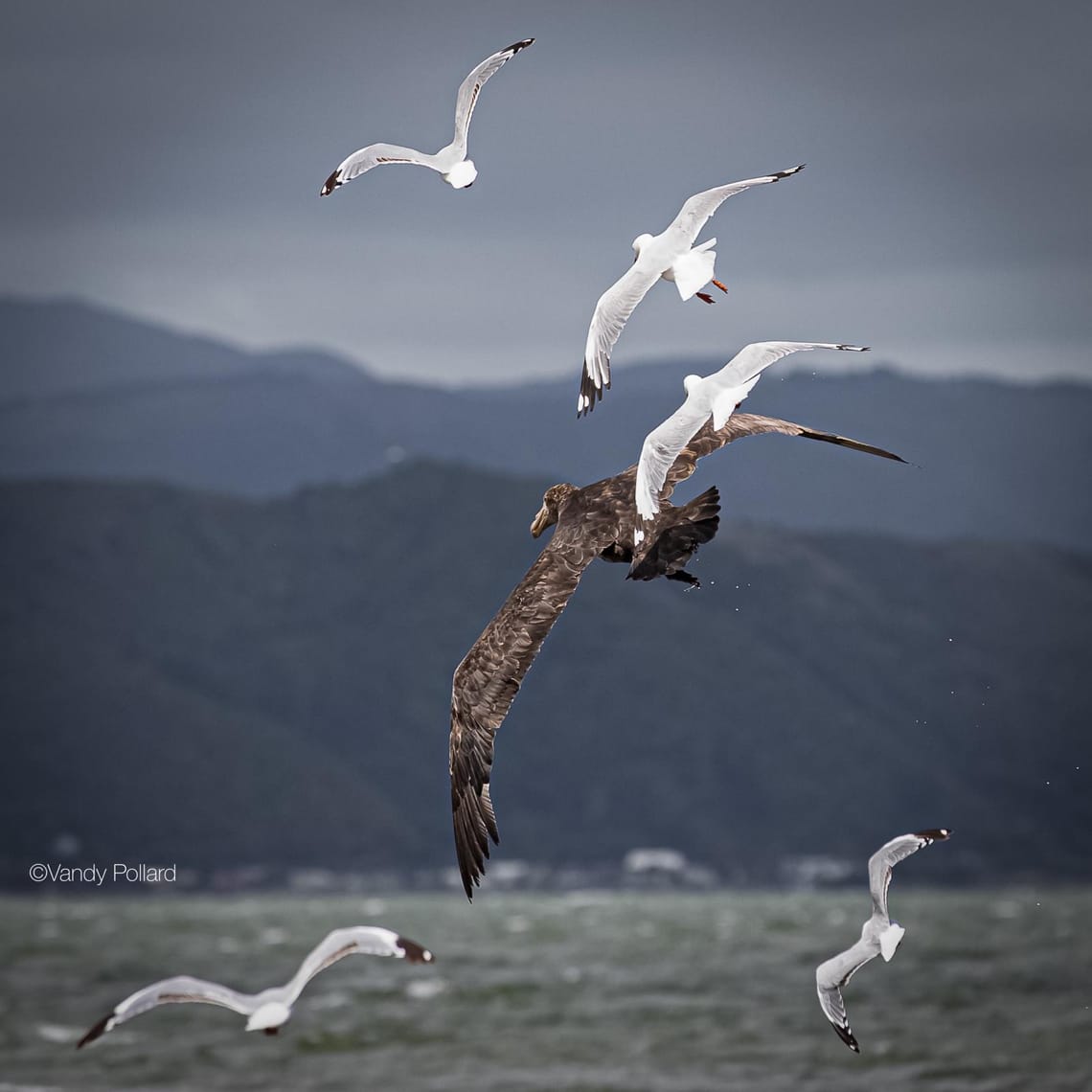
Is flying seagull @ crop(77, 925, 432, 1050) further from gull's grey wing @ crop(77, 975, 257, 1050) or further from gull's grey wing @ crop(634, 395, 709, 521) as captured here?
gull's grey wing @ crop(634, 395, 709, 521)

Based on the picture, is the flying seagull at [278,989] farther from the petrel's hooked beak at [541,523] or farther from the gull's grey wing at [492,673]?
the petrel's hooked beak at [541,523]

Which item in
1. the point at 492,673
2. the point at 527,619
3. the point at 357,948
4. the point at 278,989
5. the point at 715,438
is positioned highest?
the point at 715,438

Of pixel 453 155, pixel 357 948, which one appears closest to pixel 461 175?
pixel 453 155

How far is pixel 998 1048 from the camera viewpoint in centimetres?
6588

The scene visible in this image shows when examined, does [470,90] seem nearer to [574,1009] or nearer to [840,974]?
[840,974]

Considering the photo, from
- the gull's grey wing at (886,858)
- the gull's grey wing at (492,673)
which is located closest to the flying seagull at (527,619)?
the gull's grey wing at (492,673)

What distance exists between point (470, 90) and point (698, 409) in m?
4.12

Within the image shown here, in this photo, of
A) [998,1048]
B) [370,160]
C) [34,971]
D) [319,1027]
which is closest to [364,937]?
[370,160]

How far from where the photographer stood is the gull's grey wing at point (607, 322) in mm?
15469

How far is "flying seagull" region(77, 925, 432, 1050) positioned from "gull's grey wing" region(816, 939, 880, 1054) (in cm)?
284

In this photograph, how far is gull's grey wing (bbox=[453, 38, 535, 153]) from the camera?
16.8 meters

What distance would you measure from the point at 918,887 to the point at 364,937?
609 feet

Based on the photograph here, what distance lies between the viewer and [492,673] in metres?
16.4

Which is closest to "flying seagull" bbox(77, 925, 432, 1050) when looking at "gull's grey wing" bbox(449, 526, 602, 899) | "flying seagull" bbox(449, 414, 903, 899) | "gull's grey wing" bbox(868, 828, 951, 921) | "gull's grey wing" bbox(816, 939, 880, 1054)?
"flying seagull" bbox(449, 414, 903, 899)
